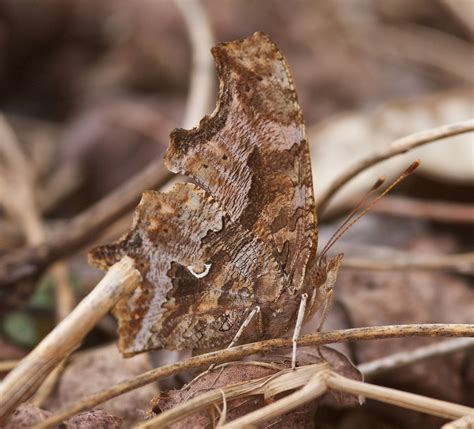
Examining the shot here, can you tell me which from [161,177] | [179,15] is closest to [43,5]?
[179,15]

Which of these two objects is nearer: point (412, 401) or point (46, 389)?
point (412, 401)

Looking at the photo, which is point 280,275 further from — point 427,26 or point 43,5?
point 427,26

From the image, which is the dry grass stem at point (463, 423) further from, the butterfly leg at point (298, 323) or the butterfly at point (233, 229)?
the butterfly at point (233, 229)

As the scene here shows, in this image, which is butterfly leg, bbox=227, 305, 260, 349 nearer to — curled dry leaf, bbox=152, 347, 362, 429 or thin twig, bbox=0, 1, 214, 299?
curled dry leaf, bbox=152, 347, 362, 429

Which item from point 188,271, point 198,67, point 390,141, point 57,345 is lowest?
point 57,345

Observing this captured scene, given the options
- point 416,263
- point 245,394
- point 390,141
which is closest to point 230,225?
point 245,394

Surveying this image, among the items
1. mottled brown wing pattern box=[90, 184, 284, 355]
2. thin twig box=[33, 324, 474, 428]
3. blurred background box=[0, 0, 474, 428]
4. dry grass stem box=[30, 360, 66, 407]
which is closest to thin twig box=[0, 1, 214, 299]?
blurred background box=[0, 0, 474, 428]

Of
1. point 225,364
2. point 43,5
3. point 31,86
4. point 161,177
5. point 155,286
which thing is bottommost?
point 225,364

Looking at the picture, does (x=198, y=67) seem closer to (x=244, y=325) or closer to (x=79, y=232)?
(x=79, y=232)
